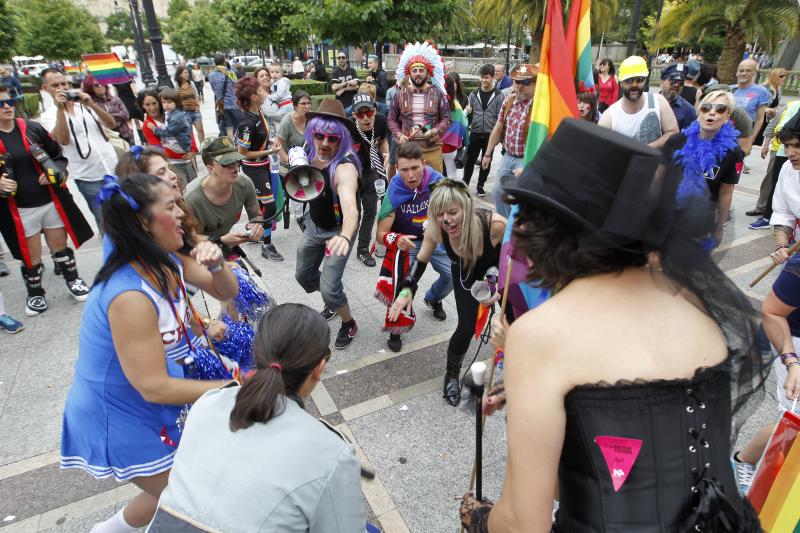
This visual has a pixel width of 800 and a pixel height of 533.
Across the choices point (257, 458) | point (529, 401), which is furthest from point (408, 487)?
point (529, 401)

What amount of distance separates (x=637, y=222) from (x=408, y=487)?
7.53ft

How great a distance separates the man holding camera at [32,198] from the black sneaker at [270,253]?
6.45 feet

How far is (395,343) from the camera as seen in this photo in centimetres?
420

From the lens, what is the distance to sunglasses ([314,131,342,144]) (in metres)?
3.76

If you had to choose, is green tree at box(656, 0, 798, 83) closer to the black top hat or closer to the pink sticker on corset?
the black top hat

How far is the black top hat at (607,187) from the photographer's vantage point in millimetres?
1026

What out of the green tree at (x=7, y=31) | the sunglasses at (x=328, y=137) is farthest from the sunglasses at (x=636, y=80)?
the green tree at (x=7, y=31)

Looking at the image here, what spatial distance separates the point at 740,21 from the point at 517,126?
51.2ft

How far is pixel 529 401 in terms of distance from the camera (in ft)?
3.64

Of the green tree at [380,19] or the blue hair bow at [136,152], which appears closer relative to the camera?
the blue hair bow at [136,152]

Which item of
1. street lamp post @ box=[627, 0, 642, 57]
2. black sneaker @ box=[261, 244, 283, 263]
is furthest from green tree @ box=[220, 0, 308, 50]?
black sneaker @ box=[261, 244, 283, 263]

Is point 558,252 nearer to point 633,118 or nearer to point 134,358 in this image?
point 134,358

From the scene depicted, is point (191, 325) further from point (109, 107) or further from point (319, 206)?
point (109, 107)

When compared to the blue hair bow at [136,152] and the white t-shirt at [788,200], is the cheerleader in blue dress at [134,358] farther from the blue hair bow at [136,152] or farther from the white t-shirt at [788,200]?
the white t-shirt at [788,200]
